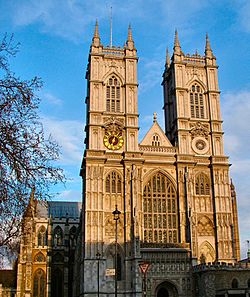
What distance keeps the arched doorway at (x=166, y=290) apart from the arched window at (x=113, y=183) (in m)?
11.2

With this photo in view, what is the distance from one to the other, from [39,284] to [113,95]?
31.4m

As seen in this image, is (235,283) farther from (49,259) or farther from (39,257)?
(39,257)

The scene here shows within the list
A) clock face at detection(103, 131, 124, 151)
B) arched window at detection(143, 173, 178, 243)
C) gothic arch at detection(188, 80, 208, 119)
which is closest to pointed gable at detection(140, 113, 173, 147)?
clock face at detection(103, 131, 124, 151)

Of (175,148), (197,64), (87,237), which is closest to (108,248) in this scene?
(87,237)

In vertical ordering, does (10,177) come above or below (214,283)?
Answer: above

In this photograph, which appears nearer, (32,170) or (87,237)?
(32,170)

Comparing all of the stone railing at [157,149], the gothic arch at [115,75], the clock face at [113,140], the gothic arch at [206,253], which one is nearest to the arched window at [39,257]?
the clock face at [113,140]

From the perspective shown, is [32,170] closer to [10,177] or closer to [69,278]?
[10,177]

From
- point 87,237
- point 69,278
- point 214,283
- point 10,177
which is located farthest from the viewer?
point 69,278

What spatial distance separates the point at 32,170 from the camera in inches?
442

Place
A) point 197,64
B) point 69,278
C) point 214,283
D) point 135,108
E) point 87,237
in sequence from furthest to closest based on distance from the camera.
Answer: point 69,278 < point 197,64 < point 135,108 < point 87,237 < point 214,283

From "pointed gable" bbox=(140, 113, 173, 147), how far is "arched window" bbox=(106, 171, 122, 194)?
5.78m

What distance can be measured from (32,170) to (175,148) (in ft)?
137

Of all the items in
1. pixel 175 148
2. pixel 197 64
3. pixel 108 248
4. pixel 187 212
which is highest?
pixel 197 64
